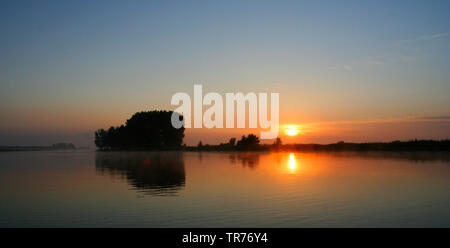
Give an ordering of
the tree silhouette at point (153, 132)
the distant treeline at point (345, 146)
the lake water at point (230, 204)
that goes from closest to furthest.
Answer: the lake water at point (230, 204) → the distant treeline at point (345, 146) → the tree silhouette at point (153, 132)

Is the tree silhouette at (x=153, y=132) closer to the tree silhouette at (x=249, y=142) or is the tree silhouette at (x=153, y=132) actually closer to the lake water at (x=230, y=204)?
the tree silhouette at (x=249, y=142)

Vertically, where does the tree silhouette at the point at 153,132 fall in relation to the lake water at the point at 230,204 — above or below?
above

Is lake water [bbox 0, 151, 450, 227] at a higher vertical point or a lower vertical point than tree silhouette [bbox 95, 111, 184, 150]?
lower

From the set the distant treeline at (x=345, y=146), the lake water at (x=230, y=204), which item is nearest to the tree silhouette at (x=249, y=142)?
the distant treeline at (x=345, y=146)

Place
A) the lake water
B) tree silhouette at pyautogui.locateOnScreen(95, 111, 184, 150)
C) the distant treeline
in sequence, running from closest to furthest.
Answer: the lake water < the distant treeline < tree silhouette at pyautogui.locateOnScreen(95, 111, 184, 150)

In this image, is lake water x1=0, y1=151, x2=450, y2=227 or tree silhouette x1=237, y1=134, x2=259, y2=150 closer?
lake water x1=0, y1=151, x2=450, y2=227

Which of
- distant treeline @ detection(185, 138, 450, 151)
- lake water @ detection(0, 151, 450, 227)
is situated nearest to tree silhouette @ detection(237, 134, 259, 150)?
distant treeline @ detection(185, 138, 450, 151)

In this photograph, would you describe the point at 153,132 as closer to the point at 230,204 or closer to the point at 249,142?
the point at 249,142

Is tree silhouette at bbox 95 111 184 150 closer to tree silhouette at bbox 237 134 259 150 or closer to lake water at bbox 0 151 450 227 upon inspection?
tree silhouette at bbox 237 134 259 150

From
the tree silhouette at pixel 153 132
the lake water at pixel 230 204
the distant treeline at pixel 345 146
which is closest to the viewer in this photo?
the lake water at pixel 230 204

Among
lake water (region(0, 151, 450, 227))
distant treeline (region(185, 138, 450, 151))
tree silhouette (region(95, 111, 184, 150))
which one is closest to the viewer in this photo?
lake water (region(0, 151, 450, 227))
